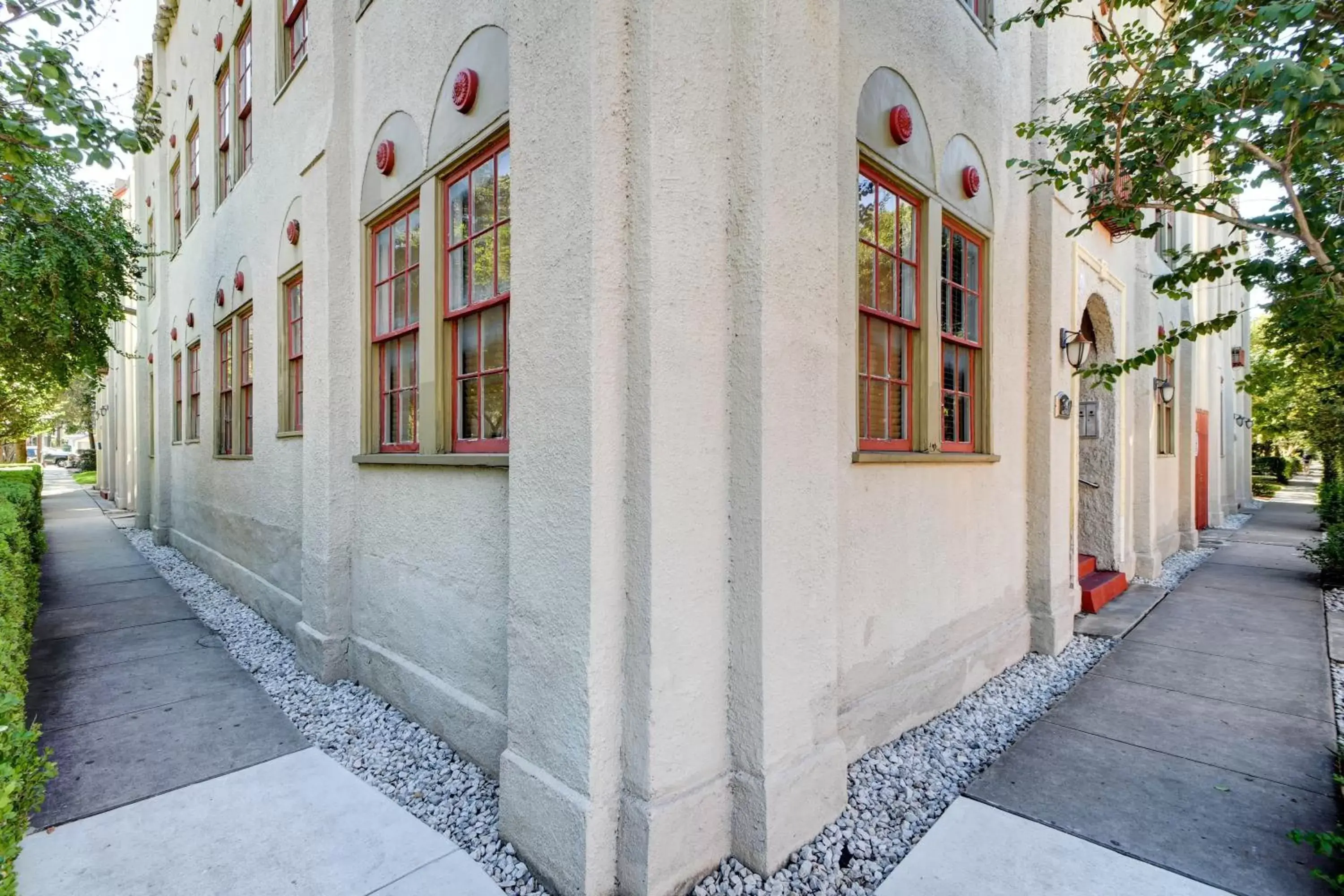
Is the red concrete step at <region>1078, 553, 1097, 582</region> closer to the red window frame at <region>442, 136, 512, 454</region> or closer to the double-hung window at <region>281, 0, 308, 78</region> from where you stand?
the red window frame at <region>442, 136, 512, 454</region>

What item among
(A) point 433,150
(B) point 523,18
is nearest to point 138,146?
(A) point 433,150

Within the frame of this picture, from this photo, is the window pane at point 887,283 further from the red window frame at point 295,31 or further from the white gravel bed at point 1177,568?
the white gravel bed at point 1177,568

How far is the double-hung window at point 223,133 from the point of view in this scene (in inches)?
315

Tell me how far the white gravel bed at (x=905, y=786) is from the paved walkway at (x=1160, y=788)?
13 cm

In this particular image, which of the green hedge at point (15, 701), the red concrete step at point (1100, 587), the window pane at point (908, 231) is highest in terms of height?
the window pane at point (908, 231)

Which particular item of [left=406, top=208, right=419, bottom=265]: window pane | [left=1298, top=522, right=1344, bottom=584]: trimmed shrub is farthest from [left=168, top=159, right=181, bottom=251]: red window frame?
[left=1298, top=522, right=1344, bottom=584]: trimmed shrub

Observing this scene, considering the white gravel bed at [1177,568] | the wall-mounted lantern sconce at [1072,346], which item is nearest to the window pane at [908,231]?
the wall-mounted lantern sconce at [1072,346]

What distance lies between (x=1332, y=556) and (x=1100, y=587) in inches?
149

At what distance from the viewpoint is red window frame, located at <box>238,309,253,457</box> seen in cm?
730

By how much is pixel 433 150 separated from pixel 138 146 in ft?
7.93

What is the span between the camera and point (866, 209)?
157 inches

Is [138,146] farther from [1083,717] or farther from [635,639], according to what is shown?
[1083,717]

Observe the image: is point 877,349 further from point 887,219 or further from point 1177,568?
point 1177,568

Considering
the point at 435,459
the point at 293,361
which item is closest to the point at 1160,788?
the point at 435,459
